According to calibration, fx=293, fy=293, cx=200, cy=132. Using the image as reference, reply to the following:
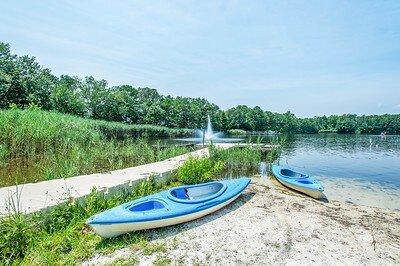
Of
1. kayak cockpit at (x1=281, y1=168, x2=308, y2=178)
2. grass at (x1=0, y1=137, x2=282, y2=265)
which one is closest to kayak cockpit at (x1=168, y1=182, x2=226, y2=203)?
grass at (x1=0, y1=137, x2=282, y2=265)

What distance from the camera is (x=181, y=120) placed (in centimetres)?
6212

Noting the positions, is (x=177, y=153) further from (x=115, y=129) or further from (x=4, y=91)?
(x=4, y=91)

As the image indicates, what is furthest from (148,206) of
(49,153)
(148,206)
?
(49,153)

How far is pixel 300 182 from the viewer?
35.5ft

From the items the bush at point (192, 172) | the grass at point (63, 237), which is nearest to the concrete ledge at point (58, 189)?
the grass at point (63, 237)

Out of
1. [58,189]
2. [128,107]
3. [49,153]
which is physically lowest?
[58,189]

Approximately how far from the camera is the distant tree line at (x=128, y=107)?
102 feet

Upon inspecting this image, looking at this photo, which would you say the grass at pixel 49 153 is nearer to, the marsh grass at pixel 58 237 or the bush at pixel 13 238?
the marsh grass at pixel 58 237

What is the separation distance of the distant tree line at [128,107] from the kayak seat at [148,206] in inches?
735

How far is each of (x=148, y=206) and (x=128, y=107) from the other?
151 feet

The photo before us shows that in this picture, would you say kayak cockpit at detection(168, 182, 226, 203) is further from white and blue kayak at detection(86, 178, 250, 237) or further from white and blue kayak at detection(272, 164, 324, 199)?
white and blue kayak at detection(272, 164, 324, 199)

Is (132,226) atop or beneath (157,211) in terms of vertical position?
beneath

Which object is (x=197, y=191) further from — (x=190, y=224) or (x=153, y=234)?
(x=153, y=234)

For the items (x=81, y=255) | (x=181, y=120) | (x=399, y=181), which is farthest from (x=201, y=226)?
(x=181, y=120)
